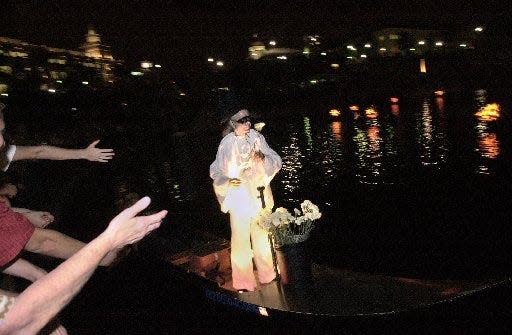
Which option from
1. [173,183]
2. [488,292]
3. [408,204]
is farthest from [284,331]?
[173,183]

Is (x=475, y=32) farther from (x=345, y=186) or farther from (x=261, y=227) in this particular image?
(x=261, y=227)

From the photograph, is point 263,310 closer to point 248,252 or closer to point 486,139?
point 248,252

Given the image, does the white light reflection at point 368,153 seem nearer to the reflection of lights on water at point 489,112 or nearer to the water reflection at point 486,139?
the water reflection at point 486,139

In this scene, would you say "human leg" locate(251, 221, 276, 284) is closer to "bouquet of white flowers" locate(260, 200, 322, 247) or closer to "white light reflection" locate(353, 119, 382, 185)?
"bouquet of white flowers" locate(260, 200, 322, 247)

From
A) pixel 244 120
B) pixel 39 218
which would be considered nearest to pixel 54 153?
pixel 39 218

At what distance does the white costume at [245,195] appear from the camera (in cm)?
498

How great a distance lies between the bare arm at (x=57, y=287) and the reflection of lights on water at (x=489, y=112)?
32.1 metres

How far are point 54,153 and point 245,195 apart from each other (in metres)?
2.26

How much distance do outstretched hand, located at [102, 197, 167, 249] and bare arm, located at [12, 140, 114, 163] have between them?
211cm

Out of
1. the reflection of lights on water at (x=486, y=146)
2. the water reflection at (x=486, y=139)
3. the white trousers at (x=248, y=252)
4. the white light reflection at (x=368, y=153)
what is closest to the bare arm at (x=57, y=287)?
the white trousers at (x=248, y=252)

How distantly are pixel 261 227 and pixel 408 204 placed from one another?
10862 millimetres

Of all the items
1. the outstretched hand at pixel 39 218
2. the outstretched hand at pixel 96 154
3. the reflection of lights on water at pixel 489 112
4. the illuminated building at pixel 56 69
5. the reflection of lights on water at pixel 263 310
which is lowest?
the reflection of lights on water at pixel 489 112

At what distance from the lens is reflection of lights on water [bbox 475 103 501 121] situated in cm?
2922

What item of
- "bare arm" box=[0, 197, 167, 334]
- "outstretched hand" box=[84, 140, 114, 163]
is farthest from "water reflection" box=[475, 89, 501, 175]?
"bare arm" box=[0, 197, 167, 334]
